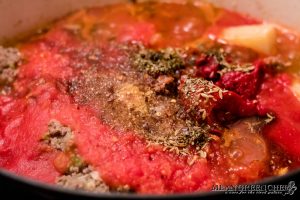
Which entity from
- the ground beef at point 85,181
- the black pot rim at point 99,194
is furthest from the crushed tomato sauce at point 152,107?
the black pot rim at point 99,194

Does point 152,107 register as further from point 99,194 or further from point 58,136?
point 99,194

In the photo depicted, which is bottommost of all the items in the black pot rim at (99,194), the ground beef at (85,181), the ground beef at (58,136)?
the ground beef at (85,181)

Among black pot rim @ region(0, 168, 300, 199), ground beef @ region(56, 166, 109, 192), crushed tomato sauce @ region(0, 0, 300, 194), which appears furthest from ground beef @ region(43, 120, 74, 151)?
black pot rim @ region(0, 168, 300, 199)

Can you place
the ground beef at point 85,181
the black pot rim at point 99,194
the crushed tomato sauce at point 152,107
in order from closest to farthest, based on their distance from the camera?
the black pot rim at point 99,194, the ground beef at point 85,181, the crushed tomato sauce at point 152,107

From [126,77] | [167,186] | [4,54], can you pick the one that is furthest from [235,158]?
[4,54]

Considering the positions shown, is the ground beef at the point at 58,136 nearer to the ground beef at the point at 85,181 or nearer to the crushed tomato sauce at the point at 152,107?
the crushed tomato sauce at the point at 152,107

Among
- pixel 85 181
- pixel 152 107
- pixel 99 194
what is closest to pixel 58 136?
pixel 85 181
